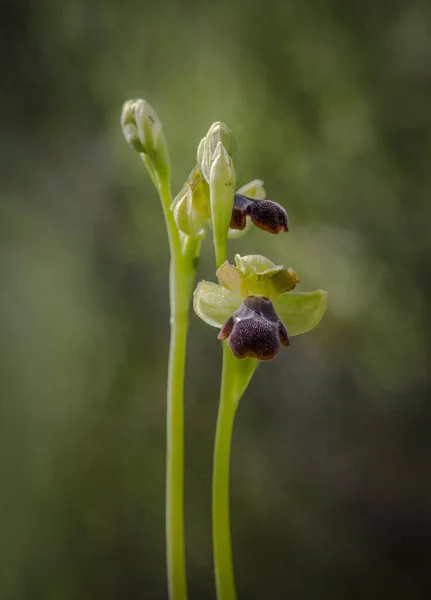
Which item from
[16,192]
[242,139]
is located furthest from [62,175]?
[242,139]

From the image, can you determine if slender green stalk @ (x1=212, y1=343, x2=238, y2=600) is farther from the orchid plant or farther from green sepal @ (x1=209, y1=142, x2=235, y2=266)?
green sepal @ (x1=209, y1=142, x2=235, y2=266)

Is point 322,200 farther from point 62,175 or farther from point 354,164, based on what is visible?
point 62,175

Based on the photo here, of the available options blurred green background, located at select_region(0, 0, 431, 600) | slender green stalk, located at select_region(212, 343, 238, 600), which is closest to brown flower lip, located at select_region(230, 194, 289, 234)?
slender green stalk, located at select_region(212, 343, 238, 600)

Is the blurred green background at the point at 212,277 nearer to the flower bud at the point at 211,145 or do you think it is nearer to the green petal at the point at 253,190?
the green petal at the point at 253,190

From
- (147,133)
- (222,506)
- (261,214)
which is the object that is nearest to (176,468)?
(222,506)

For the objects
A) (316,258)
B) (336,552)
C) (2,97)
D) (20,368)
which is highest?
(2,97)

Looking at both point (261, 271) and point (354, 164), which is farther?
point (354, 164)

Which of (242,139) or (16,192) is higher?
(242,139)

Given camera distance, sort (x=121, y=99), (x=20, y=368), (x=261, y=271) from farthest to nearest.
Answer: (x=121, y=99) < (x=20, y=368) < (x=261, y=271)
